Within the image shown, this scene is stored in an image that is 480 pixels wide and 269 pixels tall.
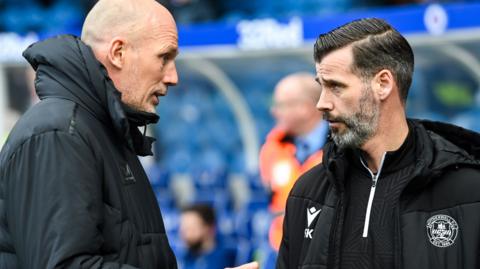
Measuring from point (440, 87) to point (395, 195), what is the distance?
434 centimetres

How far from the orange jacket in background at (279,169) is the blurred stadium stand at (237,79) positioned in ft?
0.71

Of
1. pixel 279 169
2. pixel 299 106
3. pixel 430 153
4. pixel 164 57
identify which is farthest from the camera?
pixel 279 169

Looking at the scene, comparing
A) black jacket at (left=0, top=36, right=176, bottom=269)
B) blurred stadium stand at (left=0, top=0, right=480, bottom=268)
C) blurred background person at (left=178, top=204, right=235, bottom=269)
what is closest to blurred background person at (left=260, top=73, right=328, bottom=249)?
blurred stadium stand at (left=0, top=0, right=480, bottom=268)

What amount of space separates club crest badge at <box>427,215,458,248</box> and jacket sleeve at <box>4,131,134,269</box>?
830mm

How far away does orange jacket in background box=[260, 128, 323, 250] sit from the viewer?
18.0 feet

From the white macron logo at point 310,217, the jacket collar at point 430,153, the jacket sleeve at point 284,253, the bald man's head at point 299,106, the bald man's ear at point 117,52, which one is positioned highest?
the bald man's head at point 299,106

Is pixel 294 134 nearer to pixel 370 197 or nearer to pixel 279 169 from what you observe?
pixel 279 169

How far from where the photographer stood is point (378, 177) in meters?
2.89

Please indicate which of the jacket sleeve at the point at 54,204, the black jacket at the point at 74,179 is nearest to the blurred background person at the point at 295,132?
the black jacket at the point at 74,179

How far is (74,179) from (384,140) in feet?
2.96

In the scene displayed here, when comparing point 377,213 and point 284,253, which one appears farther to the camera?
point 284,253

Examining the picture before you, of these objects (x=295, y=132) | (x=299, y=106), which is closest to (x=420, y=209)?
(x=299, y=106)

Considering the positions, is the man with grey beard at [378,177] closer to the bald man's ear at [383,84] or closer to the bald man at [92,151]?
the bald man's ear at [383,84]

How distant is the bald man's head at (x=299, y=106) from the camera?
5.41 metres
